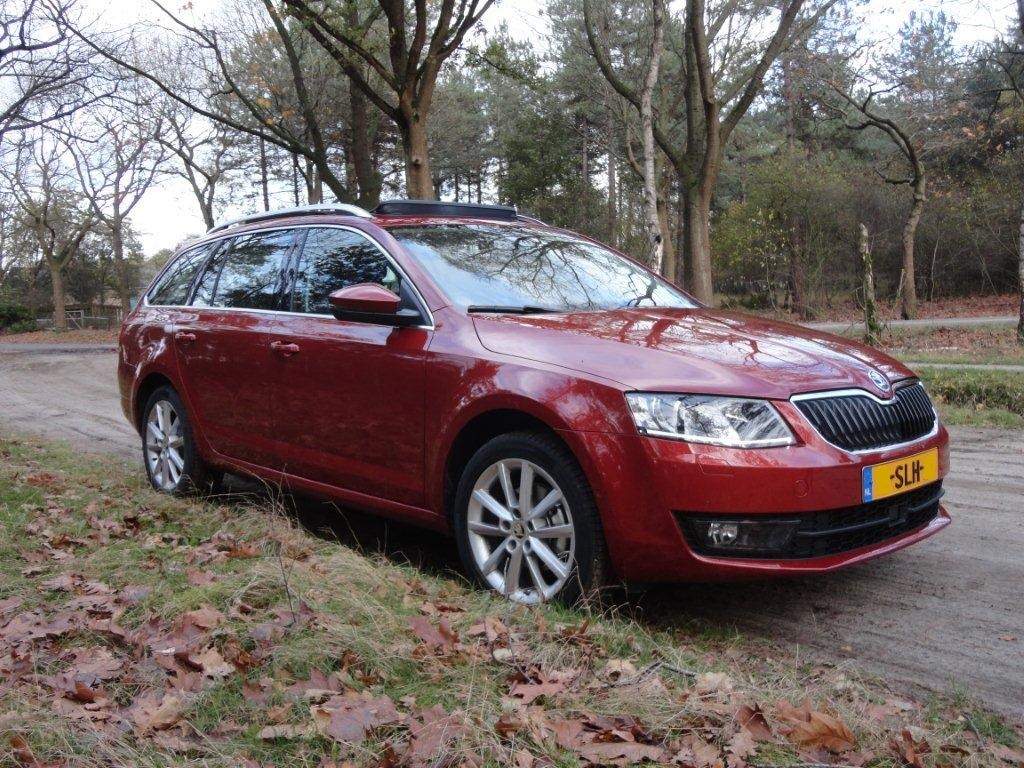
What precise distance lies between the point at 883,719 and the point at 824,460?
0.89 meters

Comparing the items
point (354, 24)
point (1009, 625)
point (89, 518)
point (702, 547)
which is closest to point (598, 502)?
point (702, 547)

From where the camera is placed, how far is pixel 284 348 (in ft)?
14.9

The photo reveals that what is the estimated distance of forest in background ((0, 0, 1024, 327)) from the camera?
14297 millimetres

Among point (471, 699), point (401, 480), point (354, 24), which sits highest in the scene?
point (354, 24)

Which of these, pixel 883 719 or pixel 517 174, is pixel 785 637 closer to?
pixel 883 719

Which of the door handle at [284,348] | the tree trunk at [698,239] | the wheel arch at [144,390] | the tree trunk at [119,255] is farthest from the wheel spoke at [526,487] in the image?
the tree trunk at [119,255]

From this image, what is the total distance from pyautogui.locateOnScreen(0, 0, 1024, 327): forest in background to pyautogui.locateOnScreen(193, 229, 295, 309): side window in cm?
488

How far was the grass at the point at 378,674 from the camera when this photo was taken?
7.07ft

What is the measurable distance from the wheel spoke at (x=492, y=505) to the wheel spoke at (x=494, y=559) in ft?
0.39

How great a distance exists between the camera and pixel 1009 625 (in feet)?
11.0

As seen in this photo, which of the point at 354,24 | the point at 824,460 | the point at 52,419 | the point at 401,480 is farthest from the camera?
the point at 354,24

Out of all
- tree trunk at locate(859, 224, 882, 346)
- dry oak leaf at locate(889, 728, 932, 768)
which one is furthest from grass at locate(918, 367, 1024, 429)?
dry oak leaf at locate(889, 728, 932, 768)

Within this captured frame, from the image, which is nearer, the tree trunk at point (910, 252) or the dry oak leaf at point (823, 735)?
the dry oak leaf at point (823, 735)

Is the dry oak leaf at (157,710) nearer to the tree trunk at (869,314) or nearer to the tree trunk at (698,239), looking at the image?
the tree trunk at (869,314)
